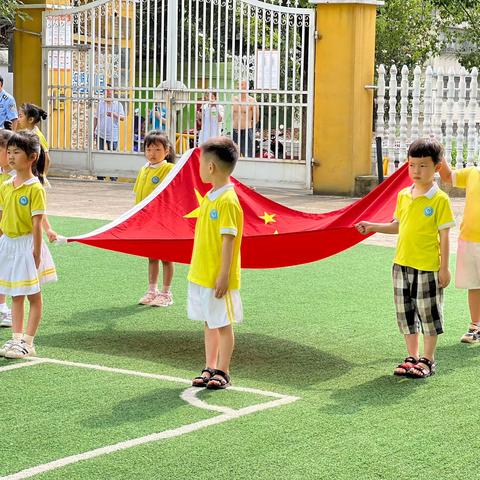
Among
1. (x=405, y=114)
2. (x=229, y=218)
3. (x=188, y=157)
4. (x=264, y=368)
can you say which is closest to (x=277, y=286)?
(x=188, y=157)

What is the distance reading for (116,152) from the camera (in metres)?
18.1

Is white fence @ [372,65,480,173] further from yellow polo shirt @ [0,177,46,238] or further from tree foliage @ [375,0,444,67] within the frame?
tree foliage @ [375,0,444,67]

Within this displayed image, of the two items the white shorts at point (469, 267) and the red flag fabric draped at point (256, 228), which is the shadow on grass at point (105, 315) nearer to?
the red flag fabric draped at point (256, 228)

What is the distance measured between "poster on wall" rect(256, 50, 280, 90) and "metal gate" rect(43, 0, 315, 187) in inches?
0.6

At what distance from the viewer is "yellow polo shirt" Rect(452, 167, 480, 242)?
715 centimetres

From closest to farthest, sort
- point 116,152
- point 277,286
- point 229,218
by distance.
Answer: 1. point 229,218
2. point 277,286
3. point 116,152

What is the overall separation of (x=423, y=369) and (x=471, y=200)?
155cm

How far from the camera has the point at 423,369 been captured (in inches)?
237

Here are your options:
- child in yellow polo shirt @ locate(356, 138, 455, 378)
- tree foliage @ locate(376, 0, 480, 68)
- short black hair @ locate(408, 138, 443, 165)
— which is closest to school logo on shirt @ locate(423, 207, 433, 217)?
child in yellow polo shirt @ locate(356, 138, 455, 378)

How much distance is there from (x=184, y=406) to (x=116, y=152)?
42.7 ft

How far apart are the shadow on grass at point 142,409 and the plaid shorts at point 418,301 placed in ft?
4.29

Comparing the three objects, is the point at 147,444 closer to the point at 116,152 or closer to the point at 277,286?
the point at 277,286

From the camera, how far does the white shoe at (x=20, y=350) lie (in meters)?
6.33

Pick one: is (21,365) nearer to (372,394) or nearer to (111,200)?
(372,394)
